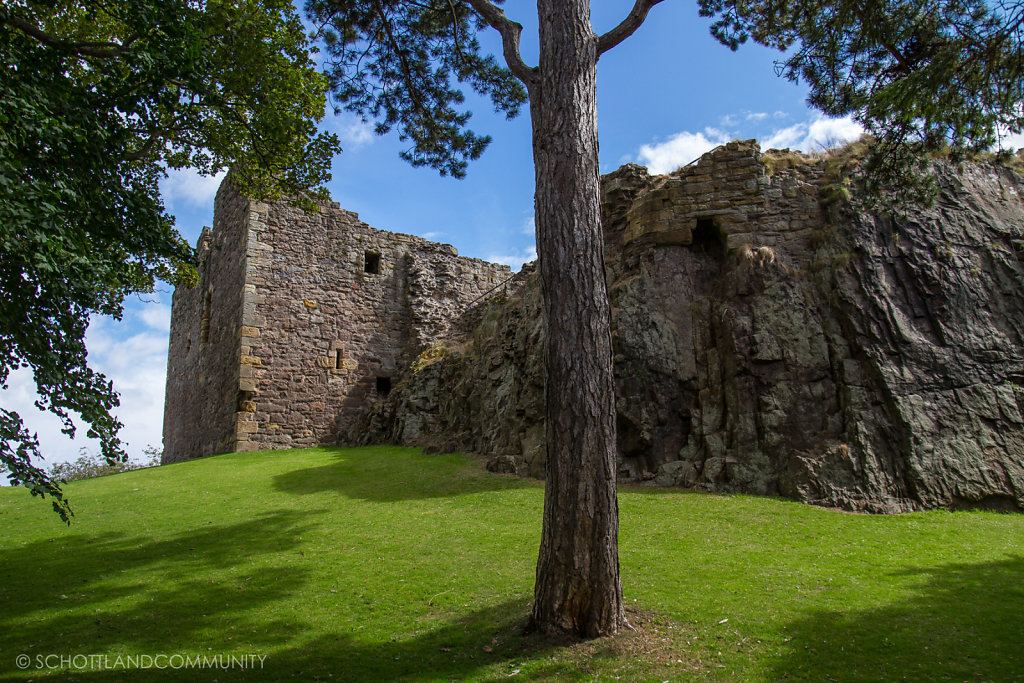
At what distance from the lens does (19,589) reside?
23.6 feet

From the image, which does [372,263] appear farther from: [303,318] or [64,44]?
[64,44]

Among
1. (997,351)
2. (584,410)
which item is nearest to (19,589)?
(584,410)

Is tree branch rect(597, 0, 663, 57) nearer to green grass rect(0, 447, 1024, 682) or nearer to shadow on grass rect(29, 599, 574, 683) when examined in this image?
green grass rect(0, 447, 1024, 682)

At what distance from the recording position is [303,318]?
64.8ft

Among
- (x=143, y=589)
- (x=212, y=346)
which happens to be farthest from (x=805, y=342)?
(x=212, y=346)

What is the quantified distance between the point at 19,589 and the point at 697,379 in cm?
1049

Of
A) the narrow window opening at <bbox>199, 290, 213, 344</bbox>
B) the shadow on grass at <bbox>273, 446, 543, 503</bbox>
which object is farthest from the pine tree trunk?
the narrow window opening at <bbox>199, 290, 213, 344</bbox>

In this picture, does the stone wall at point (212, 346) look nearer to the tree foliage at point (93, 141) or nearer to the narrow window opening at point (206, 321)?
the narrow window opening at point (206, 321)

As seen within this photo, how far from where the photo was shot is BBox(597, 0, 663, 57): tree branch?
7207 millimetres

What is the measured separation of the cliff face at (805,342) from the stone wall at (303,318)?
731 centimetres

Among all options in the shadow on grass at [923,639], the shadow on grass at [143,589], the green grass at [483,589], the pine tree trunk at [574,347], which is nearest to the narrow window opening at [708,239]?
the green grass at [483,589]

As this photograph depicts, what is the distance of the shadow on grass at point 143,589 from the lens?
19.4 ft

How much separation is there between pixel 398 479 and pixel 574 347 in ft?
26.5

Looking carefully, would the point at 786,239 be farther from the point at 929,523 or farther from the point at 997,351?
the point at 929,523
